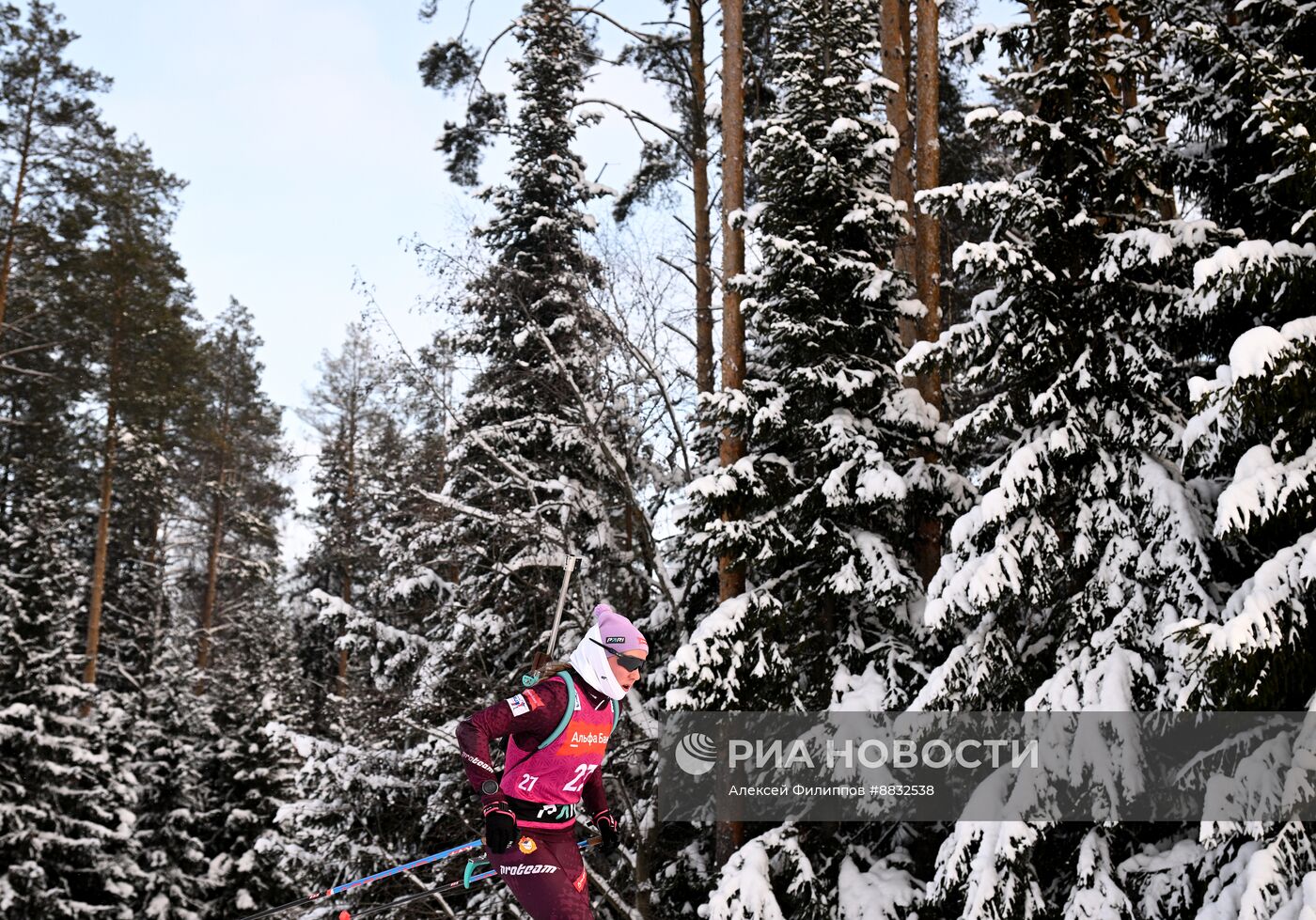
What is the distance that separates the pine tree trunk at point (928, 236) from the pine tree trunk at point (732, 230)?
6.69ft

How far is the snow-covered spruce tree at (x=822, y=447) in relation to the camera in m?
10.1

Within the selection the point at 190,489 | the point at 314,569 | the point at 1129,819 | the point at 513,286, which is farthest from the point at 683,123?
the point at 190,489

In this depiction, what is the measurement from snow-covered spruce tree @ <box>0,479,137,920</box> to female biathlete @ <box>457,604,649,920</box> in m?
17.7

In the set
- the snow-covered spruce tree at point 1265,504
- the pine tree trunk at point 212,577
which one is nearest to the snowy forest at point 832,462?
the snow-covered spruce tree at point 1265,504

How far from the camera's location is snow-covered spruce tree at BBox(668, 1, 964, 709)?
33.2 feet

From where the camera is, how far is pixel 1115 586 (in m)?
7.59

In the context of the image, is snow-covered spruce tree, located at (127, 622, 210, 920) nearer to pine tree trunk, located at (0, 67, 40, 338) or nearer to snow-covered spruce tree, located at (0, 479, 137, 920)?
snow-covered spruce tree, located at (0, 479, 137, 920)

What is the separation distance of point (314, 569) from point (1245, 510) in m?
25.6

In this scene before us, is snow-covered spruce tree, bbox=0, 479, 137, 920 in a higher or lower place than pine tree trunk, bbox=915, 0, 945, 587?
lower

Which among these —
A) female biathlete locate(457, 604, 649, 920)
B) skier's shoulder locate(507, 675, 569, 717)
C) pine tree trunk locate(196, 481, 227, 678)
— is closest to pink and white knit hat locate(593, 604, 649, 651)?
female biathlete locate(457, 604, 649, 920)

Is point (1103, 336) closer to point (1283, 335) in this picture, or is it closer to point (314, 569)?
point (1283, 335)

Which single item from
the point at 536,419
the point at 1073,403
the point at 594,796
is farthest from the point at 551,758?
the point at 536,419

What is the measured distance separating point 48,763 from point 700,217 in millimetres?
16424

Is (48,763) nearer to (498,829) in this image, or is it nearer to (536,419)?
(536,419)
